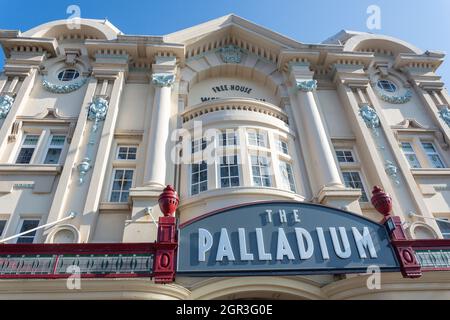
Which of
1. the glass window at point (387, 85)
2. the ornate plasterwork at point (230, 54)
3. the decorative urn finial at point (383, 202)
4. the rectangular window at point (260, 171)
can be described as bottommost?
the decorative urn finial at point (383, 202)

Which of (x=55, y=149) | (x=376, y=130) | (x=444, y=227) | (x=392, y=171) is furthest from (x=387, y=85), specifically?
(x=55, y=149)

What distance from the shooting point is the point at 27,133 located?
12.4 m

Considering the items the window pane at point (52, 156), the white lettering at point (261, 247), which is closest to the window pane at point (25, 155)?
the window pane at point (52, 156)

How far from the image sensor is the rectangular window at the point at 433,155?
42.4 ft

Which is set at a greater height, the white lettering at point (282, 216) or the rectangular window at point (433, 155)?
the rectangular window at point (433, 155)

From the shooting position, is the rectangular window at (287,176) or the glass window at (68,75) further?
the glass window at (68,75)

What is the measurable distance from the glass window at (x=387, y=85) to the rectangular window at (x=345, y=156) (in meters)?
4.82

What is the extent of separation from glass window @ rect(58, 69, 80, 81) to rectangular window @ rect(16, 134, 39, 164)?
3.37 metres

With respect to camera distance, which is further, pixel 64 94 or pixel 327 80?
pixel 327 80

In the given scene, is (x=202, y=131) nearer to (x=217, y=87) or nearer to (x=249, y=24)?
(x=217, y=87)

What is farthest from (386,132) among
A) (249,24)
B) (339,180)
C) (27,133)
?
(27,133)

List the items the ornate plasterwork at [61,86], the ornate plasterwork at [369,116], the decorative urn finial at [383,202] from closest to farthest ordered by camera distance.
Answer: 1. the decorative urn finial at [383,202]
2. the ornate plasterwork at [369,116]
3. the ornate plasterwork at [61,86]

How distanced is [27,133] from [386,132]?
14.4m

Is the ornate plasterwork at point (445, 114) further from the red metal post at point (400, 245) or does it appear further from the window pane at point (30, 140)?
the window pane at point (30, 140)
